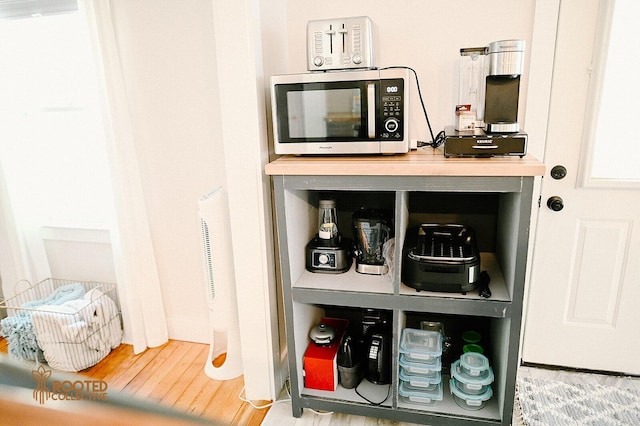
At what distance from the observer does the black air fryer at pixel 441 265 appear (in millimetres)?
1544

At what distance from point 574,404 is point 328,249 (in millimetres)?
1232

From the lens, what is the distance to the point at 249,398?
1.95m

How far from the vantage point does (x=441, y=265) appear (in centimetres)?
155

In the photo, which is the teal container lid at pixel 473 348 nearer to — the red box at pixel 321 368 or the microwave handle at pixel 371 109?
A: the red box at pixel 321 368

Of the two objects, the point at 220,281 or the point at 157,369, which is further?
the point at 157,369

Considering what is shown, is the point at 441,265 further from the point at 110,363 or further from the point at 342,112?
the point at 110,363

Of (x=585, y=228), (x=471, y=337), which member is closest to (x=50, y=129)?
(x=471, y=337)

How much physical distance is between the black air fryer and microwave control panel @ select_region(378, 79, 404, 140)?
42cm

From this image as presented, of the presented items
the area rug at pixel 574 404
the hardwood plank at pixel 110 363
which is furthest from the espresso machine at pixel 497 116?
the hardwood plank at pixel 110 363

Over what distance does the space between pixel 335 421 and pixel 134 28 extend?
6.41 ft

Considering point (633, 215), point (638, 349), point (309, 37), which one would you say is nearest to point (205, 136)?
point (309, 37)

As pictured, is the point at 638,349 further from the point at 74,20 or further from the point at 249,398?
the point at 74,20

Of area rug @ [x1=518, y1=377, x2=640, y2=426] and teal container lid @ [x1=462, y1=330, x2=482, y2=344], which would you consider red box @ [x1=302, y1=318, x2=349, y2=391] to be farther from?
area rug @ [x1=518, y1=377, x2=640, y2=426]

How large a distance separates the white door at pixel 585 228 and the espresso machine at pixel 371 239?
0.72 meters
